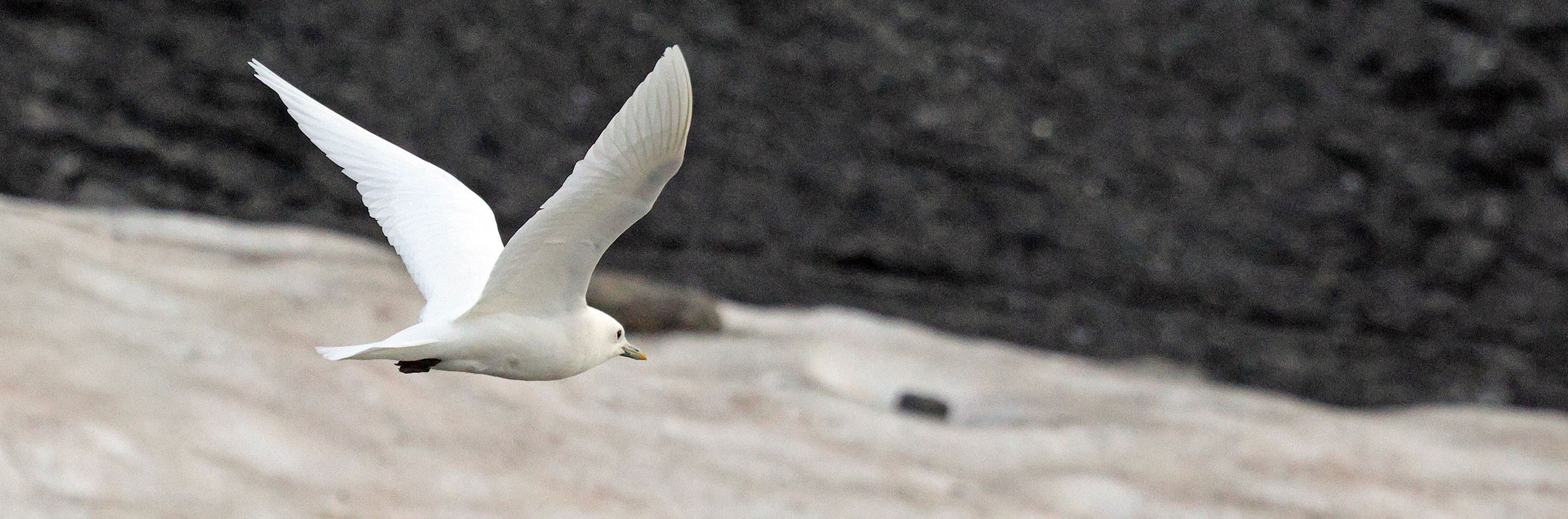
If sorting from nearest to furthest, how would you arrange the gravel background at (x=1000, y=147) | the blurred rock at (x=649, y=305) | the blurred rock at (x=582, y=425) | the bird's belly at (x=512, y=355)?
1. the bird's belly at (x=512, y=355)
2. the blurred rock at (x=582, y=425)
3. the blurred rock at (x=649, y=305)
4. the gravel background at (x=1000, y=147)

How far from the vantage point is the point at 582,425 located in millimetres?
5477

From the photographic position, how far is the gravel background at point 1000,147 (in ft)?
24.3

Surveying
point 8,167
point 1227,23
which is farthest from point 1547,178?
point 8,167

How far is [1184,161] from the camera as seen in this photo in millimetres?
7590

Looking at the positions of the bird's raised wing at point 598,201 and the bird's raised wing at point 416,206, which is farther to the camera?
the bird's raised wing at point 416,206

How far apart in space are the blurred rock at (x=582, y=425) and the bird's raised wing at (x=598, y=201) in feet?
8.69

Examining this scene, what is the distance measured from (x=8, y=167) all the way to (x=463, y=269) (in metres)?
6.04

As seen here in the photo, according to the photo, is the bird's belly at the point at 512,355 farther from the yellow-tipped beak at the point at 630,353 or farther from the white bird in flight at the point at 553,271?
the yellow-tipped beak at the point at 630,353

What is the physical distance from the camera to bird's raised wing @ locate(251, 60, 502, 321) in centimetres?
241

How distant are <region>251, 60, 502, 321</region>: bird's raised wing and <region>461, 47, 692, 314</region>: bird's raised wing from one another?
0.27m

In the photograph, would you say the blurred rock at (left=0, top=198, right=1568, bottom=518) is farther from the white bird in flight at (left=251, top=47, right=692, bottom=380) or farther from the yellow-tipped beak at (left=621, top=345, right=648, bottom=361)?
the yellow-tipped beak at (left=621, top=345, right=648, bottom=361)

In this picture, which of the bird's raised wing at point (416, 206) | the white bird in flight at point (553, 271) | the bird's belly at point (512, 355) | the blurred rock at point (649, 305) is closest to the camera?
the white bird in flight at point (553, 271)

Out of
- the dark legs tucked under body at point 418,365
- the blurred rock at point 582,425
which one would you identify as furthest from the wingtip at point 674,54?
the blurred rock at point 582,425

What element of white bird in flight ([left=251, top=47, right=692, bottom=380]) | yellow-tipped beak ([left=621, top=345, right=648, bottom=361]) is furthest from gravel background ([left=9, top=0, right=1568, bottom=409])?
yellow-tipped beak ([left=621, top=345, right=648, bottom=361])
